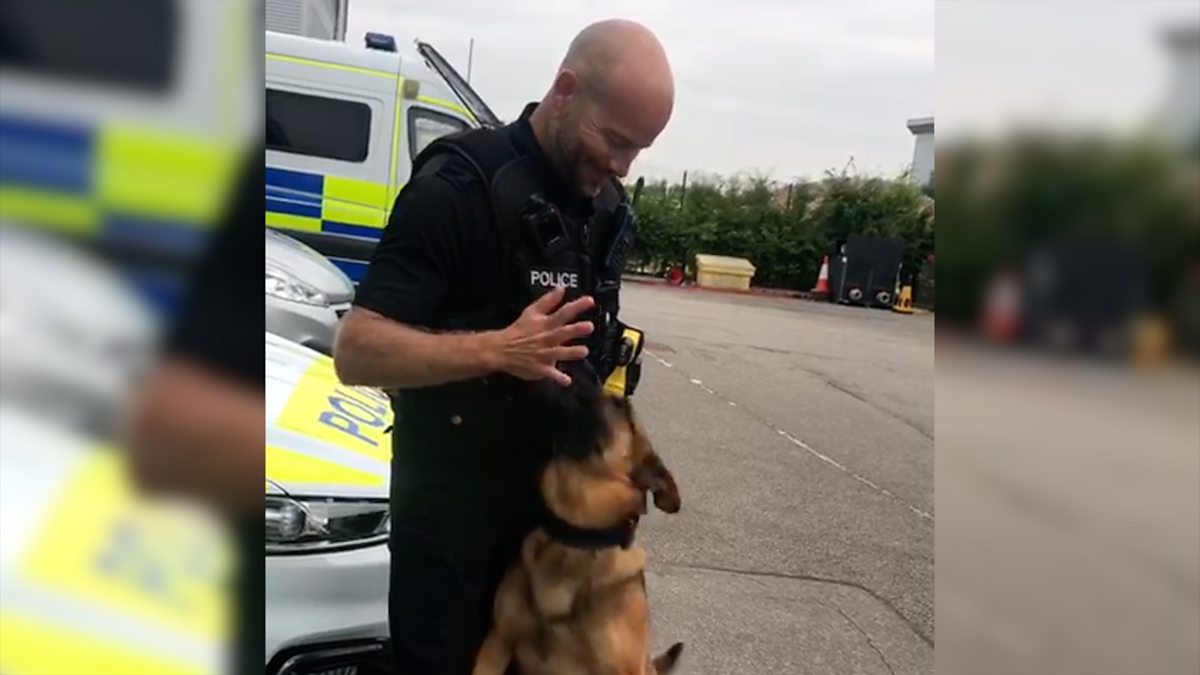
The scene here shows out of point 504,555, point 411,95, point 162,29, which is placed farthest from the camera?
point 411,95

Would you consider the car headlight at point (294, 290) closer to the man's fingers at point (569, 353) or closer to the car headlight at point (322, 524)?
the car headlight at point (322, 524)

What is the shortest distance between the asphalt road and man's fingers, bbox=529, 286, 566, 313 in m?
0.12

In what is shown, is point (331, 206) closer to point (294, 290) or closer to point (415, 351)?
point (294, 290)

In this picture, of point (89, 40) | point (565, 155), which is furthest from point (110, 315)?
point (565, 155)

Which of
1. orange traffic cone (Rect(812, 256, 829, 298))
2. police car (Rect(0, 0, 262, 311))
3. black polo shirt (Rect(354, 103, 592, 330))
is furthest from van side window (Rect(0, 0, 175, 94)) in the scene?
orange traffic cone (Rect(812, 256, 829, 298))

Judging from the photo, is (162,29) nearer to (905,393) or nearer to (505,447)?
(505,447)

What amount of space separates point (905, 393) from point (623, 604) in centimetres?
46

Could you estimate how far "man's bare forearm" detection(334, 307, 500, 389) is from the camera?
123 cm

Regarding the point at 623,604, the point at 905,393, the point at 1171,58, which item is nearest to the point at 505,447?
the point at 623,604

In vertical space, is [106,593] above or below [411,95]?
below

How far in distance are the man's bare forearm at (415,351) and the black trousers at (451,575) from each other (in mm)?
184

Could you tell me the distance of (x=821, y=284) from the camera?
1431mm

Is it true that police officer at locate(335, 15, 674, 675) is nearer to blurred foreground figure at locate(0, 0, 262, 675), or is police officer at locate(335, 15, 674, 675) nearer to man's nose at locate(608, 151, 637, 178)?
man's nose at locate(608, 151, 637, 178)

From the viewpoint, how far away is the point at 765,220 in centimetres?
140
